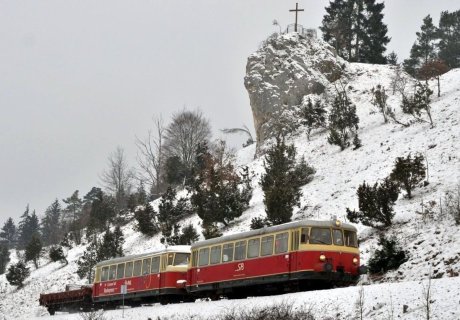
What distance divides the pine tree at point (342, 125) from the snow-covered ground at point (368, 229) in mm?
805

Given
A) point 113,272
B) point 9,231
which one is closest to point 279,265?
point 113,272

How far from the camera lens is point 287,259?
18.4 m

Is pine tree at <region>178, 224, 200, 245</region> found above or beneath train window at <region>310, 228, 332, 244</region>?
above

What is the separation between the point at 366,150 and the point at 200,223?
12.3 metres

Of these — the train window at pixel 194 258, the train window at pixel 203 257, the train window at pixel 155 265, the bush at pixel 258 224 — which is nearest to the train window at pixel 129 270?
the train window at pixel 155 265

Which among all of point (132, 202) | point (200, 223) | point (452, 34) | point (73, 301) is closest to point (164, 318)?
point (73, 301)

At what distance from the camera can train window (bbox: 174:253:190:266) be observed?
79.8ft

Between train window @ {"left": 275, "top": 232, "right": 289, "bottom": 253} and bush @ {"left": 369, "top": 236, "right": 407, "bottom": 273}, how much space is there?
3.44 meters

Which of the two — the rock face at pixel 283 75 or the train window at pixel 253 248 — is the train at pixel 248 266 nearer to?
the train window at pixel 253 248

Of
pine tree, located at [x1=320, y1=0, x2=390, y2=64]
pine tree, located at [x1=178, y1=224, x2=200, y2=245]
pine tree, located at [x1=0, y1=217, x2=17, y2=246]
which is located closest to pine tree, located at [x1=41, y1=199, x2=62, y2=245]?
pine tree, located at [x1=0, y1=217, x2=17, y2=246]

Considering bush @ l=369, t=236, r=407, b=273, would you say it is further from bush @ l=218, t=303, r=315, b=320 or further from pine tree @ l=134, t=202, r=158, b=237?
pine tree @ l=134, t=202, r=158, b=237

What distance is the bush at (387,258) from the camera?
18.9 meters

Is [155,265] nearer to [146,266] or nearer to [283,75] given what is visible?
[146,266]

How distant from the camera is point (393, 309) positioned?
11586mm
